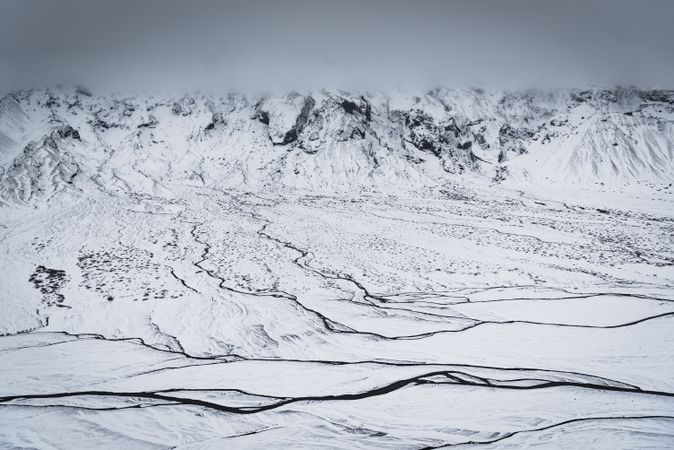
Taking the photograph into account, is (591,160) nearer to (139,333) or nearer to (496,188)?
(496,188)

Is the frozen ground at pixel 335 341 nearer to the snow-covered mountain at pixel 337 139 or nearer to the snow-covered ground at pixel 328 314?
the snow-covered ground at pixel 328 314

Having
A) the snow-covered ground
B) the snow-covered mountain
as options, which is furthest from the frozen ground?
the snow-covered mountain

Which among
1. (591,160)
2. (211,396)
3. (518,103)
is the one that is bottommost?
(211,396)

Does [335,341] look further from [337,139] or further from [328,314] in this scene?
[337,139]

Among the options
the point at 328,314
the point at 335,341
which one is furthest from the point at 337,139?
the point at 335,341

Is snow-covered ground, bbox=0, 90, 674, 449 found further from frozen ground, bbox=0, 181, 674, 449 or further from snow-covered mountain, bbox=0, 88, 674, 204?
snow-covered mountain, bbox=0, 88, 674, 204

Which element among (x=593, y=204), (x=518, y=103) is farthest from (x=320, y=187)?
(x=518, y=103)

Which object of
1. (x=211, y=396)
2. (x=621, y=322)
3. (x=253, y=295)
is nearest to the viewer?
(x=211, y=396)
